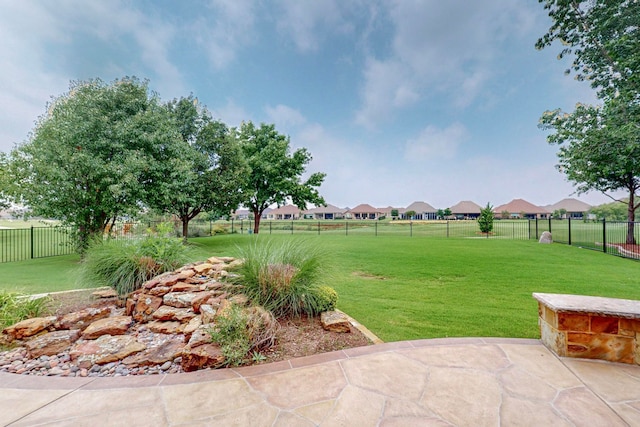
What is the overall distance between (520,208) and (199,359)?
206ft

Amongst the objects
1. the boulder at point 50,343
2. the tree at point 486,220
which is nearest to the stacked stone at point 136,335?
the boulder at point 50,343

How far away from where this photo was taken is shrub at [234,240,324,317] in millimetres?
2947

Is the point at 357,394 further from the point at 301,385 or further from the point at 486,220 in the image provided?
the point at 486,220

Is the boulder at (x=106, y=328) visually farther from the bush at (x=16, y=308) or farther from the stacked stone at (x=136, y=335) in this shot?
the bush at (x=16, y=308)

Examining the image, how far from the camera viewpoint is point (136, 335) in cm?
274

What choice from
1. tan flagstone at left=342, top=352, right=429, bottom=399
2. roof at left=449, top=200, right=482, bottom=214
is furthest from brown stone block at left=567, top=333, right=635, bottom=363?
roof at left=449, top=200, right=482, bottom=214

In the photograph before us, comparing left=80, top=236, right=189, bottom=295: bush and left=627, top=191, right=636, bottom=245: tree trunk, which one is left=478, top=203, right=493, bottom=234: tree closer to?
left=627, top=191, right=636, bottom=245: tree trunk

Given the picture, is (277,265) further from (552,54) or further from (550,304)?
(552,54)

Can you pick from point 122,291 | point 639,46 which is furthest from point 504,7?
point 122,291

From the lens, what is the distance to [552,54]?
28.9ft

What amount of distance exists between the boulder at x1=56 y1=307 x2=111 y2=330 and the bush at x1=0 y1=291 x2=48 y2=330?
0.45 metres

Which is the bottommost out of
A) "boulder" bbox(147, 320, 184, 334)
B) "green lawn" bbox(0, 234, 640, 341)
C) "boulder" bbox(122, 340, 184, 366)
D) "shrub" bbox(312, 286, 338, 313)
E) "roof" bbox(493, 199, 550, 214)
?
"green lawn" bbox(0, 234, 640, 341)

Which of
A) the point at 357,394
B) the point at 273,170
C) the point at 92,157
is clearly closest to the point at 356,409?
the point at 357,394

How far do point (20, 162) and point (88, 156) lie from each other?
8.88 feet
